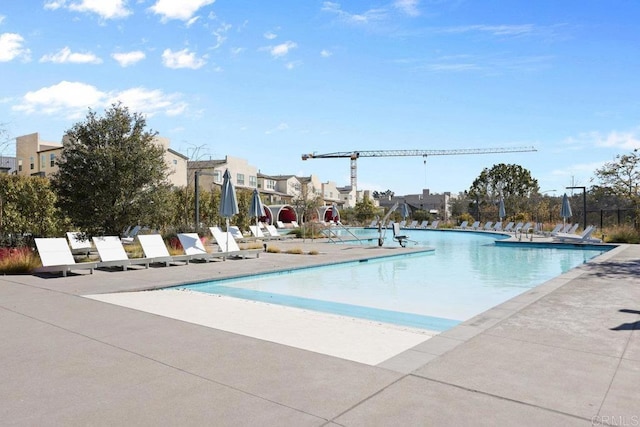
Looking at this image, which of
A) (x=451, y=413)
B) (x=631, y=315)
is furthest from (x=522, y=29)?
(x=451, y=413)

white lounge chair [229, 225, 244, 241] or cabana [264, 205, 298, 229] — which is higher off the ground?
cabana [264, 205, 298, 229]

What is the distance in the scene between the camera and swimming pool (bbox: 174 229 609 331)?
743cm

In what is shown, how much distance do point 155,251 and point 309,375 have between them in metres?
8.91

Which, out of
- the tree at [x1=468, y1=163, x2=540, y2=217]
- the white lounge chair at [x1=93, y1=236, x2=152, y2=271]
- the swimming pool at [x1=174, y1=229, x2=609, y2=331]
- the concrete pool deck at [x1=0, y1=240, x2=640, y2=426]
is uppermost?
the tree at [x1=468, y1=163, x2=540, y2=217]

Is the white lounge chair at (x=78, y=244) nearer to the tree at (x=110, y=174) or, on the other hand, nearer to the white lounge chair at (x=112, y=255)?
the tree at (x=110, y=174)

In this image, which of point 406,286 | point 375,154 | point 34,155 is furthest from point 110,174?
point 375,154

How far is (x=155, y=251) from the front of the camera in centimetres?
1151

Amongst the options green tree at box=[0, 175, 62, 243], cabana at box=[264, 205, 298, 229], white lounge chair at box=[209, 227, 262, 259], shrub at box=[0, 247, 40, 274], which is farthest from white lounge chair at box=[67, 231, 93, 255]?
cabana at box=[264, 205, 298, 229]

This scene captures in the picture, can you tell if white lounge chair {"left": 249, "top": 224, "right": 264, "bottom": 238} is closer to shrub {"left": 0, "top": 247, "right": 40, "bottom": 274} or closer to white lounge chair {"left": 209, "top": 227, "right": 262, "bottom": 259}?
white lounge chair {"left": 209, "top": 227, "right": 262, "bottom": 259}

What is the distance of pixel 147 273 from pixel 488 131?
55.4 feet

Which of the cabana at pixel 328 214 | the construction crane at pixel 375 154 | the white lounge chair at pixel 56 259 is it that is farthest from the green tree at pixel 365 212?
the construction crane at pixel 375 154

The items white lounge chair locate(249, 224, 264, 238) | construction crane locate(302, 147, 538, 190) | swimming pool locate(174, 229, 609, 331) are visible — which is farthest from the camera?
construction crane locate(302, 147, 538, 190)

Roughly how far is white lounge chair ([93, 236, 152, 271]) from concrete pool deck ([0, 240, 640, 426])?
453 centimetres

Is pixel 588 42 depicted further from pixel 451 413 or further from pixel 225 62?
pixel 451 413
